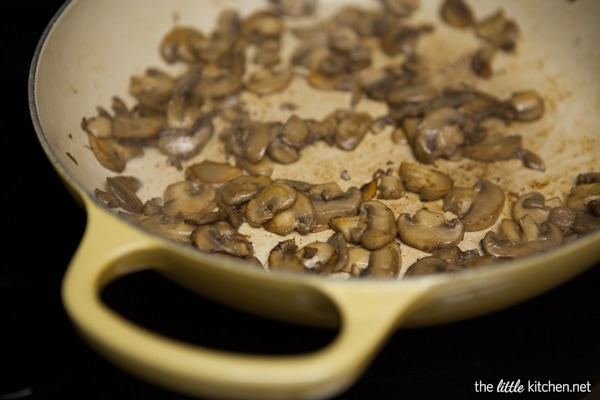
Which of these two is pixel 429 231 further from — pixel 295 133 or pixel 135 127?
pixel 135 127

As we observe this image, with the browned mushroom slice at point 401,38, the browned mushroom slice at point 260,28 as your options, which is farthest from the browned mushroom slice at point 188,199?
the browned mushroom slice at point 401,38

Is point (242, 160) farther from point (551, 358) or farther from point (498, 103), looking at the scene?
point (551, 358)

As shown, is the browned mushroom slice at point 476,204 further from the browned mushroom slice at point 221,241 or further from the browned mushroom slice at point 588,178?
the browned mushroom slice at point 221,241

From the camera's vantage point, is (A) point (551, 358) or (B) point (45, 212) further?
(B) point (45, 212)

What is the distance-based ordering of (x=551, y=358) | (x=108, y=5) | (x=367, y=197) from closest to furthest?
(x=551, y=358)
(x=367, y=197)
(x=108, y=5)

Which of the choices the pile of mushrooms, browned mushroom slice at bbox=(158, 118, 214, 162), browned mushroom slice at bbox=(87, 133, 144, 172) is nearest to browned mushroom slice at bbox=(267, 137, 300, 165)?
the pile of mushrooms

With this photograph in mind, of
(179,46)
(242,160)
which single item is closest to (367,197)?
(242,160)

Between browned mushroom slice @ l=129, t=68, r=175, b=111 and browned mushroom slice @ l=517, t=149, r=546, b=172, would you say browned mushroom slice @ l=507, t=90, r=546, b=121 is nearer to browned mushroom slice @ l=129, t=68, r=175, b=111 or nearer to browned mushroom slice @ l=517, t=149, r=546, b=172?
browned mushroom slice @ l=517, t=149, r=546, b=172
